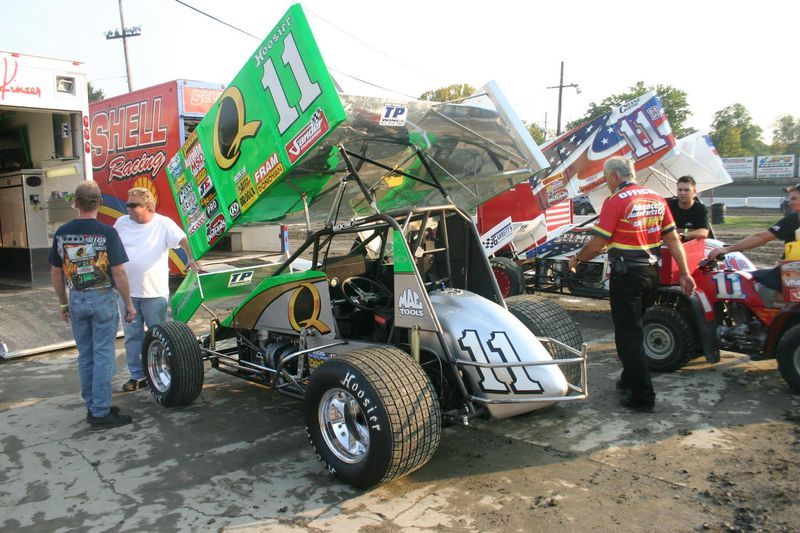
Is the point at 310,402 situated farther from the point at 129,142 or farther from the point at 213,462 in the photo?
the point at 129,142

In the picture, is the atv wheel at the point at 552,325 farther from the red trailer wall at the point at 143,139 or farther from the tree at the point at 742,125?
the tree at the point at 742,125

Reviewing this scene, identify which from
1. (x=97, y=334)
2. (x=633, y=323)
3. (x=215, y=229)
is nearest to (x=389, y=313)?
(x=215, y=229)

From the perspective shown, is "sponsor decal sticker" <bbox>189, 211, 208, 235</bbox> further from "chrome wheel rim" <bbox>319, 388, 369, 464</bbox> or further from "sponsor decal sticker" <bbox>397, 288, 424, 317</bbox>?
"chrome wheel rim" <bbox>319, 388, 369, 464</bbox>

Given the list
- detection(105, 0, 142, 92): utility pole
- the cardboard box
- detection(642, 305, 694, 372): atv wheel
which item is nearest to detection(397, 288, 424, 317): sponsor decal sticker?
detection(642, 305, 694, 372): atv wheel

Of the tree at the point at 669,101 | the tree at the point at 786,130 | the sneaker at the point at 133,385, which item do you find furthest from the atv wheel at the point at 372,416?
the tree at the point at 786,130

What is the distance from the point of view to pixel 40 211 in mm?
9352

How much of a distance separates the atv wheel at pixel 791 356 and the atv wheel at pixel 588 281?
125 inches

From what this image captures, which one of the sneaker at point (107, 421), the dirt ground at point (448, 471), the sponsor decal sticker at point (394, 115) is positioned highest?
the sponsor decal sticker at point (394, 115)

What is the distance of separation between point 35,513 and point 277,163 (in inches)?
101

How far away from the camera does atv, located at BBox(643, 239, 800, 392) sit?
4.89 m

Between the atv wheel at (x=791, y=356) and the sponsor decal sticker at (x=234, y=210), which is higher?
the sponsor decal sticker at (x=234, y=210)

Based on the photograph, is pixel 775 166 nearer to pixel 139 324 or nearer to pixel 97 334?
pixel 139 324

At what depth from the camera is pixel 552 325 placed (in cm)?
457

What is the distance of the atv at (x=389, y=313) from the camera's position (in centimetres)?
353
